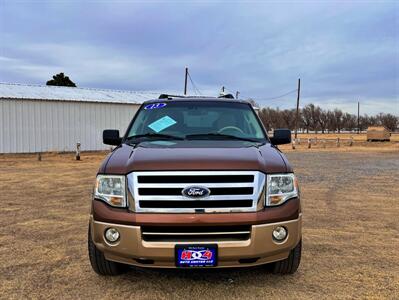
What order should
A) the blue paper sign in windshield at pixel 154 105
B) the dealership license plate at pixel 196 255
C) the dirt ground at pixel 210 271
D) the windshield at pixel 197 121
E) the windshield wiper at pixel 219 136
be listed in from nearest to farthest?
the dealership license plate at pixel 196 255
the dirt ground at pixel 210 271
the windshield wiper at pixel 219 136
the windshield at pixel 197 121
the blue paper sign in windshield at pixel 154 105

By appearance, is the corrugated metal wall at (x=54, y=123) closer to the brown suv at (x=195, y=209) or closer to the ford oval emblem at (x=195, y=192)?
the brown suv at (x=195, y=209)

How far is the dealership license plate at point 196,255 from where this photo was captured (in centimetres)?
339

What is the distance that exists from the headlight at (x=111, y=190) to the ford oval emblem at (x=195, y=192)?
0.54 m

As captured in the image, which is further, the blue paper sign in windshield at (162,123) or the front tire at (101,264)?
the blue paper sign in windshield at (162,123)

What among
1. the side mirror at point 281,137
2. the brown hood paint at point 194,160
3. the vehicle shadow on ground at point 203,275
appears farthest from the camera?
the side mirror at point 281,137

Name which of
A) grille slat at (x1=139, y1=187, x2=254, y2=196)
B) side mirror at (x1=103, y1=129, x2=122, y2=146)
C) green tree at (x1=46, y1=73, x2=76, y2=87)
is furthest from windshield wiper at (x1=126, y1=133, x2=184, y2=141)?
green tree at (x1=46, y1=73, x2=76, y2=87)

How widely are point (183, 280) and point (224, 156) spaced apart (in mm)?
1339

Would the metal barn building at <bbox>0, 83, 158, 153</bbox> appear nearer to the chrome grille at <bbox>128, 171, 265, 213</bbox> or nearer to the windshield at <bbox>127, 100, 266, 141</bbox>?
the windshield at <bbox>127, 100, 266, 141</bbox>

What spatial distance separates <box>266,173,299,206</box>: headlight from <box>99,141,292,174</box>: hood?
0.20ft

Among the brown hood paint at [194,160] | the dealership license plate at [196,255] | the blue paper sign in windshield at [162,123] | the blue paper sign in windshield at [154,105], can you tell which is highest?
the blue paper sign in windshield at [154,105]

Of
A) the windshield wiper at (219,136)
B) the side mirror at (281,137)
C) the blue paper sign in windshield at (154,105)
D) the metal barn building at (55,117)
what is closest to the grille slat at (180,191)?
the windshield wiper at (219,136)

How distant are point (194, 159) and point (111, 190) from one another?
2.51ft

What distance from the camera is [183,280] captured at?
4109 millimetres

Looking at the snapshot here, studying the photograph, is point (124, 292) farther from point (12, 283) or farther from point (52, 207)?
point (52, 207)
